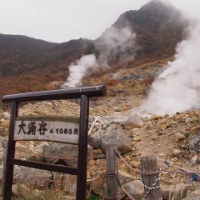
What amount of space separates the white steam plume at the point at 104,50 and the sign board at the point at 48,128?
58.5ft

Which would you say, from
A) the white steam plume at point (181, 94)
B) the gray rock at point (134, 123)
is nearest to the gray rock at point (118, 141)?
the gray rock at point (134, 123)

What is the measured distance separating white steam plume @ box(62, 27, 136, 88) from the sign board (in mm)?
17838

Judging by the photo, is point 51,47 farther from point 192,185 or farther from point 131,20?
point 192,185

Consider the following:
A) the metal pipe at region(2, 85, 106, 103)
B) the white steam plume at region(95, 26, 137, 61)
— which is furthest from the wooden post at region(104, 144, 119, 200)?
the white steam plume at region(95, 26, 137, 61)

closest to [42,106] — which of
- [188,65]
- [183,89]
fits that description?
[183,89]

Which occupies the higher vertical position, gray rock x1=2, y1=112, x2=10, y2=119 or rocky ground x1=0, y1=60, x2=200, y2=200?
gray rock x1=2, y1=112, x2=10, y2=119

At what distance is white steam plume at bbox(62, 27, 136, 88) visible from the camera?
81.7ft

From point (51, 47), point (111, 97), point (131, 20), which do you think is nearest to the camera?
point (111, 97)

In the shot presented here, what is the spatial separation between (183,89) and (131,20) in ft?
96.5

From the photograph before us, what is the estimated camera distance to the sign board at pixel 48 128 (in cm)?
237

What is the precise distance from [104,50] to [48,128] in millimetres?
29467

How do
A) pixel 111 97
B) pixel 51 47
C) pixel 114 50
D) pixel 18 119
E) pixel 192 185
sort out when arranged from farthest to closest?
1. pixel 51 47
2. pixel 114 50
3. pixel 111 97
4. pixel 192 185
5. pixel 18 119

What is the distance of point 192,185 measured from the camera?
12.9ft

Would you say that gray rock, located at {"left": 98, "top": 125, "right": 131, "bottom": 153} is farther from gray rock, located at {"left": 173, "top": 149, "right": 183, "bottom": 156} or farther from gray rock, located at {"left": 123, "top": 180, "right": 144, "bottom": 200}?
gray rock, located at {"left": 123, "top": 180, "right": 144, "bottom": 200}
